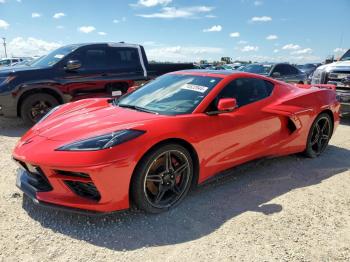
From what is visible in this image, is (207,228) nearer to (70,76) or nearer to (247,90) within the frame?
(247,90)

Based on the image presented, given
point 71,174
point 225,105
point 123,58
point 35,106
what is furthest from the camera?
point 123,58

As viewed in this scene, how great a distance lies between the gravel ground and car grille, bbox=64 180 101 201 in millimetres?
319

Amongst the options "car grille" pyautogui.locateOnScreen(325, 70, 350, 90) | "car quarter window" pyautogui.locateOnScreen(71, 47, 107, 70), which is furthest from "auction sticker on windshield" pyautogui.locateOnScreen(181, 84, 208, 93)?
"car grille" pyautogui.locateOnScreen(325, 70, 350, 90)

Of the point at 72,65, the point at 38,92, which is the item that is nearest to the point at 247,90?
the point at 72,65

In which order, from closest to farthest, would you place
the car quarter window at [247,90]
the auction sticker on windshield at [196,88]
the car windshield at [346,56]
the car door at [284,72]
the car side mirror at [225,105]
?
1. the car side mirror at [225,105]
2. the auction sticker on windshield at [196,88]
3. the car quarter window at [247,90]
4. the car windshield at [346,56]
5. the car door at [284,72]

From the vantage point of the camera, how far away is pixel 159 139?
10.1 feet

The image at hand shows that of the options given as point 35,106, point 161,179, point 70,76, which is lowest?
point 161,179

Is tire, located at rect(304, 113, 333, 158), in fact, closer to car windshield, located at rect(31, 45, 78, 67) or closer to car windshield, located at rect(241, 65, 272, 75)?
car windshield, located at rect(31, 45, 78, 67)

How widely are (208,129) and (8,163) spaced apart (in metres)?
2.90

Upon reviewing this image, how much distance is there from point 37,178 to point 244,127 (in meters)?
2.22

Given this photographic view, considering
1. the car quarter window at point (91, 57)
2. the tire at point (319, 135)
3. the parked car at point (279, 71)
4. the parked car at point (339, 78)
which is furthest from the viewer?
the parked car at point (279, 71)

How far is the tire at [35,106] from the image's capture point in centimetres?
674

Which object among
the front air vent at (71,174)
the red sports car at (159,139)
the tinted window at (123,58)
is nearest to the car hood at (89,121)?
the red sports car at (159,139)

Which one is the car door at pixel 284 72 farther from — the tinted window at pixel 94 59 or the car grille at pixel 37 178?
the car grille at pixel 37 178
